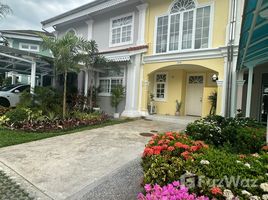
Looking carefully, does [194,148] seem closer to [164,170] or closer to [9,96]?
[164,170]

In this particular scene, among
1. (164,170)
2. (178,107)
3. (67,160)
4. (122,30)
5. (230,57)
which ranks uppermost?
(122,30)

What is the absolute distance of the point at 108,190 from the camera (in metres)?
4.04

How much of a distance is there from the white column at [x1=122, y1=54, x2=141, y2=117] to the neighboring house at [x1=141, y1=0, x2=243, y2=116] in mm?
414

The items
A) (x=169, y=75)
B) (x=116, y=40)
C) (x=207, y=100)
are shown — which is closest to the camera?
(x=207, y=100)

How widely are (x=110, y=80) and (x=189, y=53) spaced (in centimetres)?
581

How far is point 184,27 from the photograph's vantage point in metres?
12.0

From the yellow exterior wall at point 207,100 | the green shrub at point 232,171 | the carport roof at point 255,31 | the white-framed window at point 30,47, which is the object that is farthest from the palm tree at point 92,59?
the white-framed window at point 30,47

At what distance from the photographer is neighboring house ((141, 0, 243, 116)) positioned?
10.5 m

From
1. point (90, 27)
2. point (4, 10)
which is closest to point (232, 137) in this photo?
point (4, 10)

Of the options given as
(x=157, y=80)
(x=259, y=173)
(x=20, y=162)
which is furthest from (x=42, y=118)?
(x=259, y=173)

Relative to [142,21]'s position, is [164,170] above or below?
below

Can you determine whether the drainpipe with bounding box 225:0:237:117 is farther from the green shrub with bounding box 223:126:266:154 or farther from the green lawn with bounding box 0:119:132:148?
the green lawn with bounding box 0:119:132:148

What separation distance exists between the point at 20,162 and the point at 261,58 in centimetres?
817

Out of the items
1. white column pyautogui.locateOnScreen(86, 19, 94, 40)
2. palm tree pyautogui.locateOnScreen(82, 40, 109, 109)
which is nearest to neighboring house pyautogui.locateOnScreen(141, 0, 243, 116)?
palm tree pyautogui.locateOnScreen(82, 40, 109, 109)
